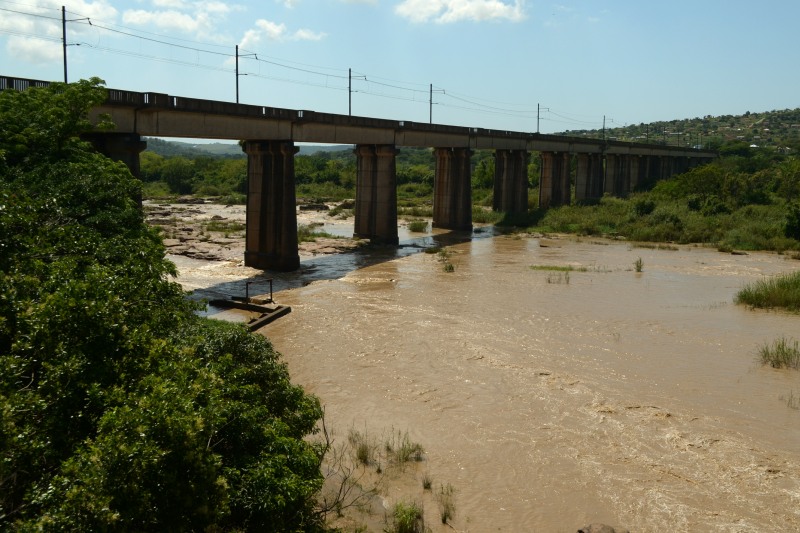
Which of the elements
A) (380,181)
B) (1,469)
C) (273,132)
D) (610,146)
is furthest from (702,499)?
(610,146)

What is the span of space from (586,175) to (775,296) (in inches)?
2090

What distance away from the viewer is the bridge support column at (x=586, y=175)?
79.2 m

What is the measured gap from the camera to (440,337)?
22719 mm

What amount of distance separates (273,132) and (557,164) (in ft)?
140

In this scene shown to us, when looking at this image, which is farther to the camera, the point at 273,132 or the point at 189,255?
the point at 189,255

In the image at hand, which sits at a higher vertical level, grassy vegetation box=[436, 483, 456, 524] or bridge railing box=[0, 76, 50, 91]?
bridge railing box=[0, 76, 50, 91]

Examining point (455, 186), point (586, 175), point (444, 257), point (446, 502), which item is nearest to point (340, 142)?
point (444, 257)

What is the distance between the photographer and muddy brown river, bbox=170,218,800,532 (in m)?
12.2

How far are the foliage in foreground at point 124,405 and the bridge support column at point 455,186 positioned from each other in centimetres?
4564

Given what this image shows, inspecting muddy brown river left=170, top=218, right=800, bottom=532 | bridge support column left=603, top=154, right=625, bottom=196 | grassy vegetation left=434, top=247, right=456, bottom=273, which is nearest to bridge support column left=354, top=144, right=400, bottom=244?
grassy vegetation left=434, top=247, right=456, bottom=273

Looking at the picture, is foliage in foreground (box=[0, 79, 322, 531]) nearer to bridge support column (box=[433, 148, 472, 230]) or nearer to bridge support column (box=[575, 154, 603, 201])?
bridge support column (box=[433, 148, 472, 230])

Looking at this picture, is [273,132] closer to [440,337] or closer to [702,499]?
[440,337]

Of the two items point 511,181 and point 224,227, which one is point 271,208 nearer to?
point 224,227

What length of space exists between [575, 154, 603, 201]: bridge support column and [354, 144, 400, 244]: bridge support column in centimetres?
3745
